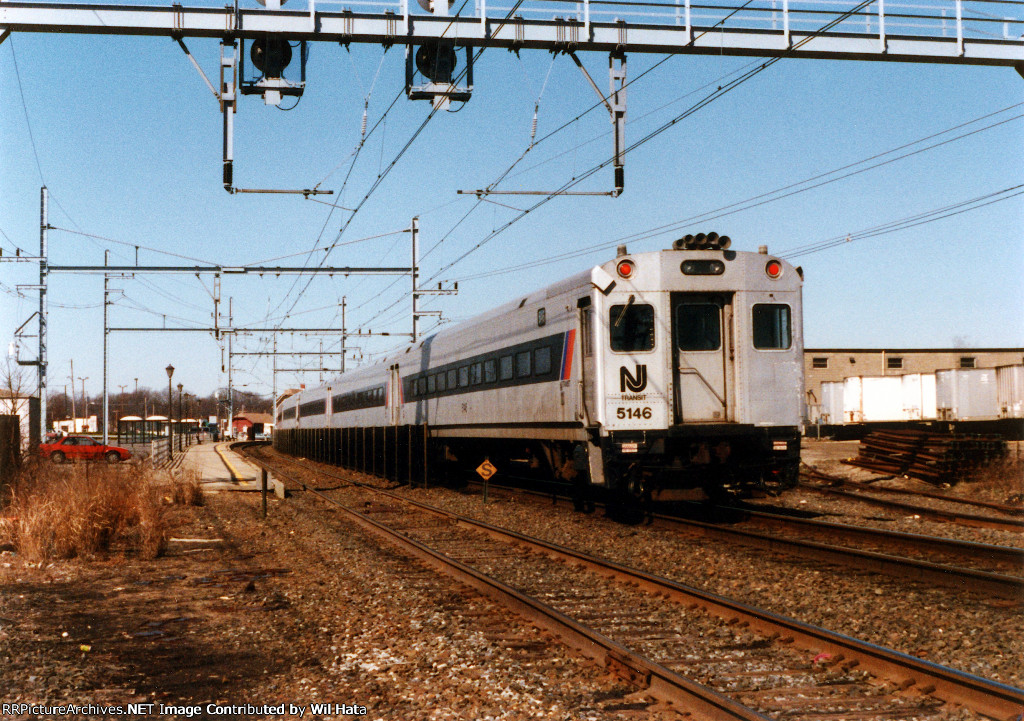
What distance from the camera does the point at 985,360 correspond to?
178 ft

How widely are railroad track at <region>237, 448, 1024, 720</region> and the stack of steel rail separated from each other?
568 inches

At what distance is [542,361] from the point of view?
50.7 ft

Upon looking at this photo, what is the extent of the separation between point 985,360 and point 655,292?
4910cm

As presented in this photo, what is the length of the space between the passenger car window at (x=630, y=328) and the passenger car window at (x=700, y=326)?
1.96 ft

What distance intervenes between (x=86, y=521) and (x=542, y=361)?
7409 millimetres

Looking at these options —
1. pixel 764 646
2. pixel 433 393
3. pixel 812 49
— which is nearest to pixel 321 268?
pixel 433 393

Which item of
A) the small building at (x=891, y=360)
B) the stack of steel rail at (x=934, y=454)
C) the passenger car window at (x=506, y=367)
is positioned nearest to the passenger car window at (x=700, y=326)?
the passenger car window at (x=506, y=367)

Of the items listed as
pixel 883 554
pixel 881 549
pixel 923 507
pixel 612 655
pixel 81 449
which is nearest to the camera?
pixel 612 655

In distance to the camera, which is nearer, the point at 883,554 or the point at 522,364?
the point at 883,554

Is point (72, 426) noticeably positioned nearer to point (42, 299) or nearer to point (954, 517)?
point (42, 299)

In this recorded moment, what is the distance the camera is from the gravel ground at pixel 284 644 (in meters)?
5.55

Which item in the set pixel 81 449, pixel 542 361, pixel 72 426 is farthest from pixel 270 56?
pixel 72 426

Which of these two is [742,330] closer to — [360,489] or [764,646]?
[764,646]

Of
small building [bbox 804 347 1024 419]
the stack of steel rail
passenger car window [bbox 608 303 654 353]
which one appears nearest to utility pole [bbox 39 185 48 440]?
passenger car window [bbox 608 303 654 353]
